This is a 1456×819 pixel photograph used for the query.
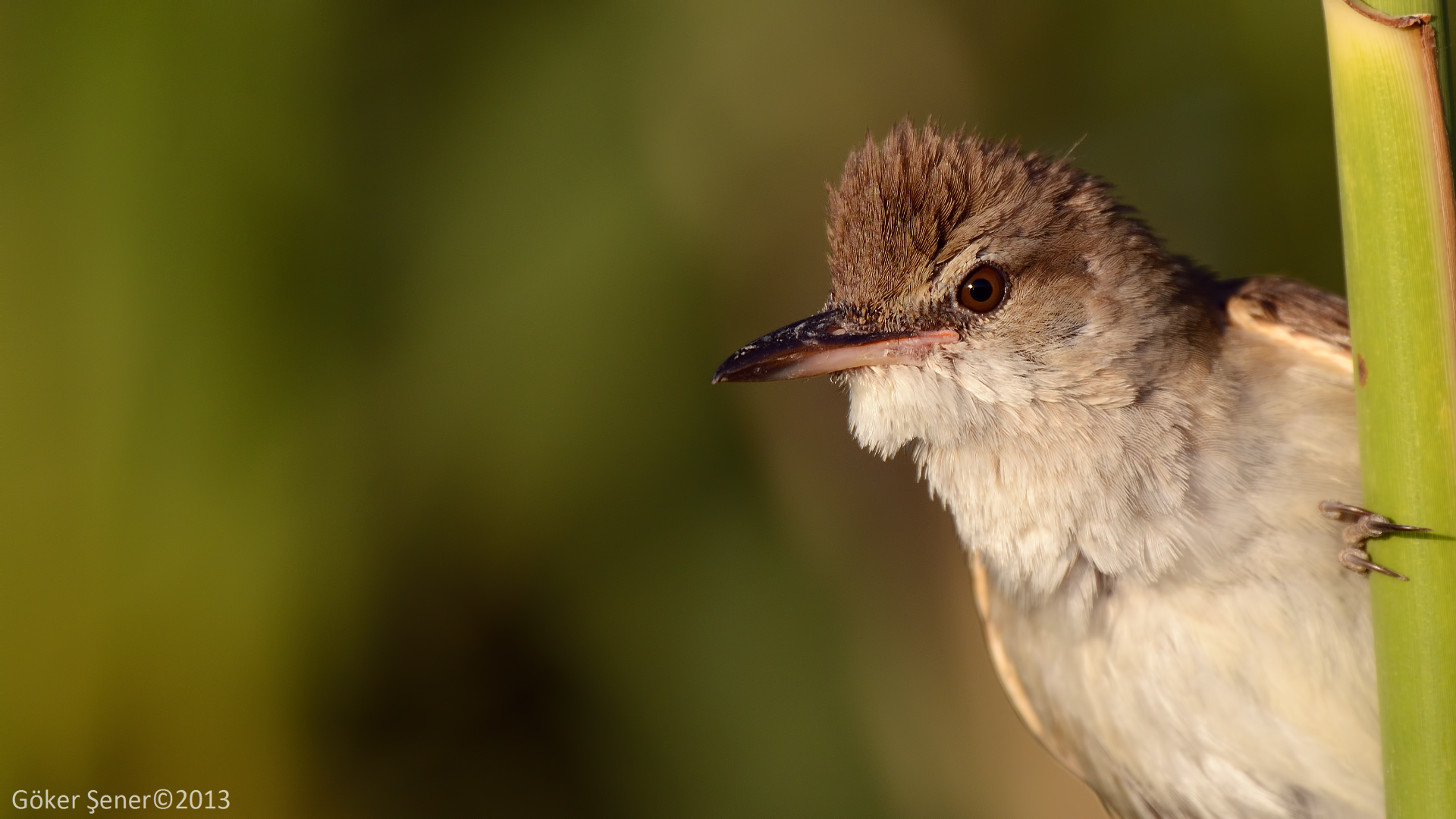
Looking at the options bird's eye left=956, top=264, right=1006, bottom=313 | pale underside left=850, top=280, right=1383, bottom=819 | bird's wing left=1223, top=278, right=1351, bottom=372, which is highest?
bird's eye left=956, top=264, right=1006, bottom=313

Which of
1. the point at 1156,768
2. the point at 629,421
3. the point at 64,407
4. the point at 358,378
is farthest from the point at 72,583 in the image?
the point at 1156,768

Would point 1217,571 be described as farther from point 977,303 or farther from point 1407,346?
point 1407,346

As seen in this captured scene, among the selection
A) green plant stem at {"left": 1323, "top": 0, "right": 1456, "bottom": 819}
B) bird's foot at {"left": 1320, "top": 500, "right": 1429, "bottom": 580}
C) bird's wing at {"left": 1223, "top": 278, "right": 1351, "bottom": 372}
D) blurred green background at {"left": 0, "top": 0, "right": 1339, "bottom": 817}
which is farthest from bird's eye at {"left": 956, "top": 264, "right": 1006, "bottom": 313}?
blurred green background at {"left": 0, "top": 0, "right": 1339, "bottom": 817}

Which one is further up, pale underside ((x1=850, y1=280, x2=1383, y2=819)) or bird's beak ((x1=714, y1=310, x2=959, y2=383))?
bird's beak ((x1=714, y1=310, x2=959, y2=383))

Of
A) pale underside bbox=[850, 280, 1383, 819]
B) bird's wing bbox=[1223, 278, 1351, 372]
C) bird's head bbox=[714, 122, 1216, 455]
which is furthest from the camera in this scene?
bird's wing bbox=[1223, 278, 1351, 372]

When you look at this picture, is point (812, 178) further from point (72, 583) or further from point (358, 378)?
point (72, 583)

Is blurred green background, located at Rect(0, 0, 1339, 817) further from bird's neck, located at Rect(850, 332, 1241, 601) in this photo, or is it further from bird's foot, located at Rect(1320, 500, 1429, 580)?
bird's foot, located at Rect(1320, 500, 1429, 580)

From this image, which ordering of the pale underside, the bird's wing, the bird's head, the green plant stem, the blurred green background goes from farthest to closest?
the blurred green background
the bird's wing
the bird's head
the pale underside
the green plant stem

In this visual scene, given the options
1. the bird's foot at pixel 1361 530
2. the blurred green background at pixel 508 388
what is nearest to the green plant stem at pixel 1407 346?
the bird's foot at pixel 1361 530

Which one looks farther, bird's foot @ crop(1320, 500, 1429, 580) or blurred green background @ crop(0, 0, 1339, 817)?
blurred green background @ crop(0, 0, 1339, 817)
